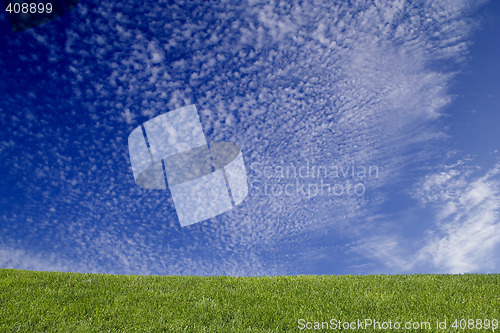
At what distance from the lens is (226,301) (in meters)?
8.38

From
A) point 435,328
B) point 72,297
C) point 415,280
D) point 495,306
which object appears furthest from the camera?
point 415,280

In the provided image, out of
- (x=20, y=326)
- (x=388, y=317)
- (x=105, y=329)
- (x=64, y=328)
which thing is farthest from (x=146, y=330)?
(x=388, y=317)

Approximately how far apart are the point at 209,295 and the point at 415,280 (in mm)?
5779

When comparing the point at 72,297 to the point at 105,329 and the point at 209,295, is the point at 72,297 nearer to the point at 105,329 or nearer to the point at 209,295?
the point at 105,329

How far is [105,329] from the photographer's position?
7098 mm

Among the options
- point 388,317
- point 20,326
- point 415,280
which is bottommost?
point 20,326

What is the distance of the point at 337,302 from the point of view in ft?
26.9

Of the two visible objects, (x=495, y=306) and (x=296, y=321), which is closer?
(x=296, y=321)

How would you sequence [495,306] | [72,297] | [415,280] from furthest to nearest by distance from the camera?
[415,280] < [72,297] < [495,306]

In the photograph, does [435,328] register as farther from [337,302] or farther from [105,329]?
[105,329]

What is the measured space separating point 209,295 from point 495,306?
21.3ft

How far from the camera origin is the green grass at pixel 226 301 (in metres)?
7.31

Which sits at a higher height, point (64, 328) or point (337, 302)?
point (337, 302)

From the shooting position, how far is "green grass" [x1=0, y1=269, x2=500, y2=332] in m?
7.31
